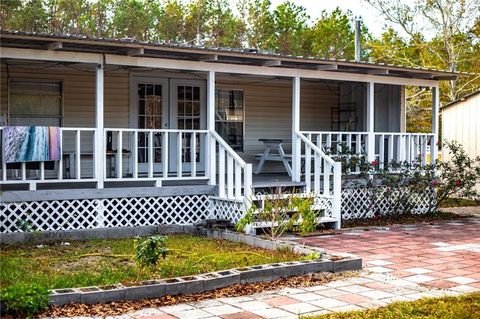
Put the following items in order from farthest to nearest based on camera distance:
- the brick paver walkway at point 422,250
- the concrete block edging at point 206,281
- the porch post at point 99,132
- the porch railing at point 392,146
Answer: the porch railing at point 392,146, the porch post at point 99,132, the brick paver walkway at point 422,250, the concrete block edging at point 206,281

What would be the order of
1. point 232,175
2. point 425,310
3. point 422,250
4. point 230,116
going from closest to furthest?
point 425,310 < point 422,250 < point 232,175 < point 230,116

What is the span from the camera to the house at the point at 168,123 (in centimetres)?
990

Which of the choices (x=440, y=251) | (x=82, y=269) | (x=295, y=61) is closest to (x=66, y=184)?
(x=82, y=269)

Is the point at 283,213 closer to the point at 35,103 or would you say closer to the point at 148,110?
the point at 148,110

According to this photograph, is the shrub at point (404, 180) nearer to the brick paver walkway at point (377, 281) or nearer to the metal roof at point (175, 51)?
the metal roof at point (175, 51)

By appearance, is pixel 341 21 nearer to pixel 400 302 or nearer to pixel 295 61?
pixel 295 61

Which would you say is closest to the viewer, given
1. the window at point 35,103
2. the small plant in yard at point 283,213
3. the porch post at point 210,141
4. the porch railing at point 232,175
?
the small plant in yard at point 283,213

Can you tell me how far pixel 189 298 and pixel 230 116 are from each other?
843 centimetres

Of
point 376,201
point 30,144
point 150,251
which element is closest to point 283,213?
point 150,251

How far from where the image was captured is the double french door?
12.9 meters

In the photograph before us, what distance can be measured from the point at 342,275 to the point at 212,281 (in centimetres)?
173

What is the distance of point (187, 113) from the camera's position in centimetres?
1339

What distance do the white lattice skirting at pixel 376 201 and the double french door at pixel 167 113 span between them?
125 inches

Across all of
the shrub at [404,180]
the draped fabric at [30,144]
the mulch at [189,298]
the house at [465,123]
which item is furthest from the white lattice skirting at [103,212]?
the house at [465,123]
